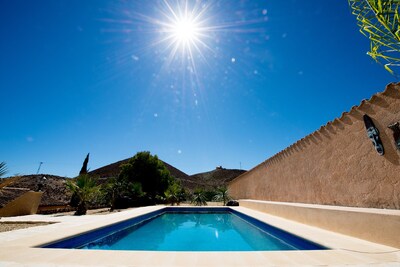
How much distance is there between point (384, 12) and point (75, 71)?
11322mm

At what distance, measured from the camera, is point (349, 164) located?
18.3 feet

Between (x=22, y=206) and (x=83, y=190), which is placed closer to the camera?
(x=22, y=206)

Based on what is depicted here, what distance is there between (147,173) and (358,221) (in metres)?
20.8

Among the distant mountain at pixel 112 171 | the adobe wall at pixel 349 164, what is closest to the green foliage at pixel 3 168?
the adobe wall at pixel 349 164

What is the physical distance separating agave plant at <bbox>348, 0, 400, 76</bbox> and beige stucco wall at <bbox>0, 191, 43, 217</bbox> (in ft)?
44.4

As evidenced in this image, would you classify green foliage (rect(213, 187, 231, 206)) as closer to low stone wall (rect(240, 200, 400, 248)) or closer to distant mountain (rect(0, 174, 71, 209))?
low stone wall (rect(240, 200, 400, 248))

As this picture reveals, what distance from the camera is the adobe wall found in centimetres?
441

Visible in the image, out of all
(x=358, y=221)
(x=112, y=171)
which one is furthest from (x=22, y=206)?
(x=112, y=171)

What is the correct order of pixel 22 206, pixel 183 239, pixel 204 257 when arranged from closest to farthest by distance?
pixel 204 257 → pixel 183 239 → pixel 22 206

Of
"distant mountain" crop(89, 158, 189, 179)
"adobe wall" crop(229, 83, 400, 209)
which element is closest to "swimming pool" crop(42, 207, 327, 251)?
"adobe wall" crop(229, 83, 400, 209)

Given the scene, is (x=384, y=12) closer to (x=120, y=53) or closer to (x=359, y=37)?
(x=359, y=37)

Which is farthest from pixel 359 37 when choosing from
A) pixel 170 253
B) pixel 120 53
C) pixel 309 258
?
pixel 120 53

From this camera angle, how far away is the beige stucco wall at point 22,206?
9505 millimetres

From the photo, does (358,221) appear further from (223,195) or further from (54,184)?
(54,184)
